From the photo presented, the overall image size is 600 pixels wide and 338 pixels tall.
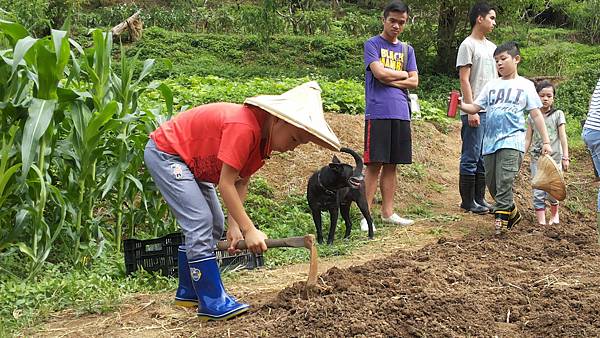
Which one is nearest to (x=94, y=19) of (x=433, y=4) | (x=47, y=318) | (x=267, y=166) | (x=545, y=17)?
(x=433, y=4)

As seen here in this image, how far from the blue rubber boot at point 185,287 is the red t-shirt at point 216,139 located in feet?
1.78

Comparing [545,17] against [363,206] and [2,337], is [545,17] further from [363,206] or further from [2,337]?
[2,337]

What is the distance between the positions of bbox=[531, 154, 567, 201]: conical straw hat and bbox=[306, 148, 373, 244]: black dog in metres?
1.45

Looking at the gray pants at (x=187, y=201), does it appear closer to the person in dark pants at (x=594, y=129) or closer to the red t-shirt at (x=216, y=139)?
the red t-shirt at (x=216, y=139)

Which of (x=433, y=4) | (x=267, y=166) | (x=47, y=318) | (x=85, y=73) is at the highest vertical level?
(x=433, y=4)

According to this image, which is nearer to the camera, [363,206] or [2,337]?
[2,337]

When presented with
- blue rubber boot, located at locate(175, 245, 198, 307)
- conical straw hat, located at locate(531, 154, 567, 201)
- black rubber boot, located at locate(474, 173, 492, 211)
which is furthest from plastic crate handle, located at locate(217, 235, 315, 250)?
black rubber boot, located at locate(474, 173, 492, 211)

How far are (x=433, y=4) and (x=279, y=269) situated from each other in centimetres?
1260

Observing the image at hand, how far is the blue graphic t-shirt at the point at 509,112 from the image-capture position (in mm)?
6188

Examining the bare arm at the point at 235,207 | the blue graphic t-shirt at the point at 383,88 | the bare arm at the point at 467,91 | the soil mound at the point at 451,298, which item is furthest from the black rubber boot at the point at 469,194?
the bare arm at the point at 235,207

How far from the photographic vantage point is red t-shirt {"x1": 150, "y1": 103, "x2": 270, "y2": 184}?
149 inches

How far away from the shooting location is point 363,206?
640cm

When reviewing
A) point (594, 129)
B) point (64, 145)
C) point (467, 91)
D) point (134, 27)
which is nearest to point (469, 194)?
point (467, 91)

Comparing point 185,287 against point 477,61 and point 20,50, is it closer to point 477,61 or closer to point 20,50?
point 20,50
